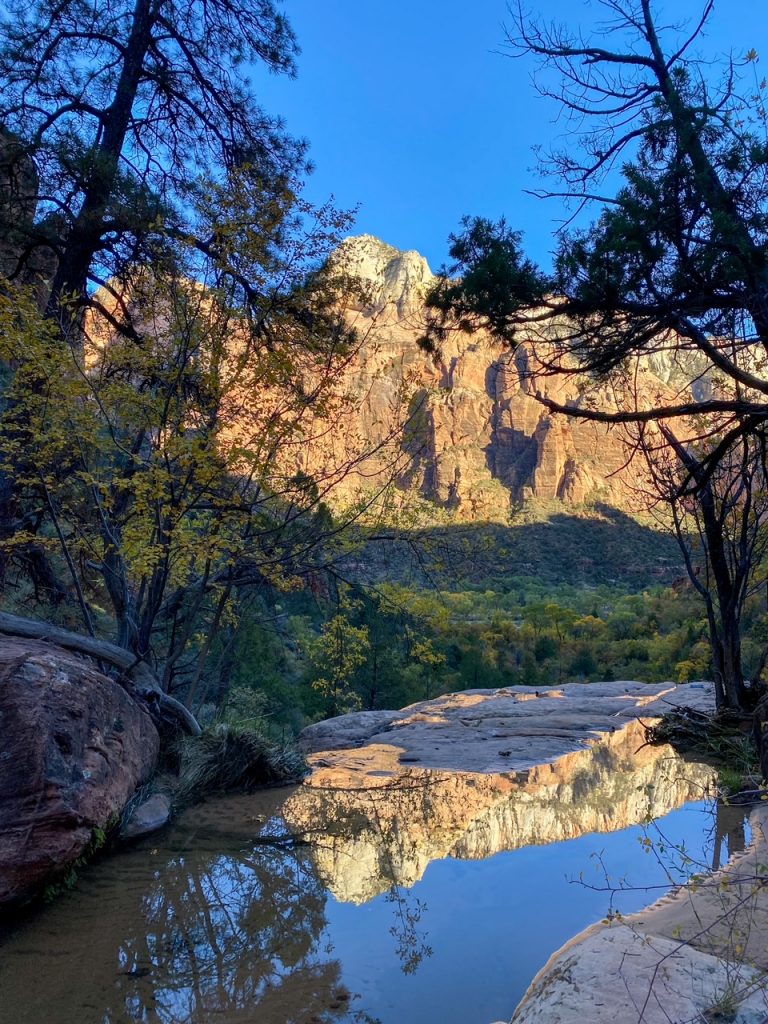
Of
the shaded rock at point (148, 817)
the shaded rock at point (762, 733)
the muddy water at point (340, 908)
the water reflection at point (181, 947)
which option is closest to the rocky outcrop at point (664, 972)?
the muddy water at point (340, 908)

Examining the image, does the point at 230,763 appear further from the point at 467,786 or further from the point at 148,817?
the point at 467,786

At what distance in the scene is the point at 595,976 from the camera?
2.77 metres

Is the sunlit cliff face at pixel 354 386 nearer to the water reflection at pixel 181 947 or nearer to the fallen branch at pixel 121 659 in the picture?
the fallen branch at pixel 121 659

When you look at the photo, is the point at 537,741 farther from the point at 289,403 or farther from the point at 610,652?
the point at 610,652

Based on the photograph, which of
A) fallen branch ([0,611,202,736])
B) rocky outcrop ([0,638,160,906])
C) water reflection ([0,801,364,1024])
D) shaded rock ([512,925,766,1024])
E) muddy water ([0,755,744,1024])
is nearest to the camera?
shaded rock ([512,925,766,1024])

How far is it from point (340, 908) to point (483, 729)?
6.70m

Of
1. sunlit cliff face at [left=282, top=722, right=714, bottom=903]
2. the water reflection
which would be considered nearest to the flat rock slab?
sunlit cliff face at [left=282, top=722, right=714, bottom=903]

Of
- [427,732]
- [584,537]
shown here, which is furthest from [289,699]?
[584,537]

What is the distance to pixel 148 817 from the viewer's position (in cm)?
565

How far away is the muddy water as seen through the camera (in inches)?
129

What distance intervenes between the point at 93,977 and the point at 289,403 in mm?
4458

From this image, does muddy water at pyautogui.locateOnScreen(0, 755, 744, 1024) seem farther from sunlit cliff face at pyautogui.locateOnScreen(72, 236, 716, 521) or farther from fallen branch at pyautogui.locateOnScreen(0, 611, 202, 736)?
sunlit cliff face at pyautogui.locateOnScreen(72, 236, 716, 521)

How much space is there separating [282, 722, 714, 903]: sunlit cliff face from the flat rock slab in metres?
0.35

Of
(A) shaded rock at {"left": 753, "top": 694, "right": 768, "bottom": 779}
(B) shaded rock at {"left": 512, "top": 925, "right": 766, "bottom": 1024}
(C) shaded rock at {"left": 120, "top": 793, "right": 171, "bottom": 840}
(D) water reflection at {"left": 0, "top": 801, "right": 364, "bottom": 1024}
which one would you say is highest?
(A) shaded rock at {"left": 753, "top": 694, "right": 768, "bottom": 779}
